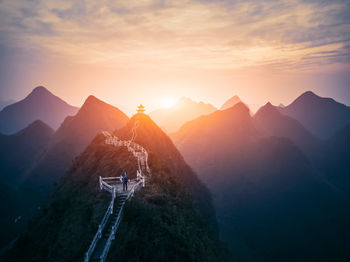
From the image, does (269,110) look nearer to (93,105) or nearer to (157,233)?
(93,105)

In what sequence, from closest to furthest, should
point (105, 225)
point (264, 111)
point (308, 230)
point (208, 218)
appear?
1. point (105, 225)
2. point (208, 218)
3. point (308, 230)
4. point (264, 111)

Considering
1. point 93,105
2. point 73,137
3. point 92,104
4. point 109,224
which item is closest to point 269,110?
point 93,105

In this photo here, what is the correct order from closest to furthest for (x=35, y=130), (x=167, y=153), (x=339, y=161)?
(x=167, y=153) < (x=35, y=130) < (x=339, y=161)

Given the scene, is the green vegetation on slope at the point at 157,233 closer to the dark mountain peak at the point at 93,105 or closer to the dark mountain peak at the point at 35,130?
the dark mountain peak at the point at 93,105

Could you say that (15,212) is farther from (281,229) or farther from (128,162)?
(281,229)

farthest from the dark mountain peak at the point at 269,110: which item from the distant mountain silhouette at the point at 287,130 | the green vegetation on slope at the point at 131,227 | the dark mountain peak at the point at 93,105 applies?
the green vegetation on slope at the point at 131,227

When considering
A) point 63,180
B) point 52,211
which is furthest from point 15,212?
point 52,211

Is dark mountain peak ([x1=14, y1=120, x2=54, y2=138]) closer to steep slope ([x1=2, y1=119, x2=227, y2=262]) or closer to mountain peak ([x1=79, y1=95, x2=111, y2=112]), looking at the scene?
mountain peak ([x1=79, y1=95, x2=111, y2=112])
